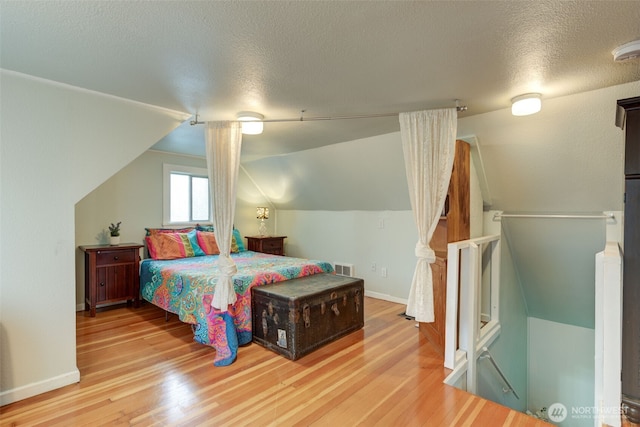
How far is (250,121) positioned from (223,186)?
64cm

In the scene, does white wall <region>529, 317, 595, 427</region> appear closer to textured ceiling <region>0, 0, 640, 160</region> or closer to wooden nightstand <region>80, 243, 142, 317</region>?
textured ceiling <region>0, 0, 640, 160</region>

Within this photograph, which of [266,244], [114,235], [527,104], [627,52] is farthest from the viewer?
[266,244]

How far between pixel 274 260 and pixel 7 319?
244cm

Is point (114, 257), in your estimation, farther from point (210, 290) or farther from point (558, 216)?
point (558, 216)

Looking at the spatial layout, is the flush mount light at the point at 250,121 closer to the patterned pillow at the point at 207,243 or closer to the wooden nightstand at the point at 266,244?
the patterned pillow at the point at 207,243

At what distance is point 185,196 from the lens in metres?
4.87

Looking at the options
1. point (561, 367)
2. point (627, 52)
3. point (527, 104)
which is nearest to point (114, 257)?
point (527, 104)

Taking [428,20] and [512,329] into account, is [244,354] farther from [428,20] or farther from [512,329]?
[512,329]

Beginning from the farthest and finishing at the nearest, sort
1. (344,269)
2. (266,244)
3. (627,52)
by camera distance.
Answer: (266,244) → (344,269) → (627,52)

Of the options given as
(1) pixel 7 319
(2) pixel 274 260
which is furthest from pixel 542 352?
(1) pixel 7 319

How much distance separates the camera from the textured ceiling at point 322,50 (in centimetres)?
134

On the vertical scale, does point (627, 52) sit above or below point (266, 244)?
→ above

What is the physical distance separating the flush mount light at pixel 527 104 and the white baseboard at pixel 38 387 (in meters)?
3.76

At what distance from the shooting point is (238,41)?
1.57 meters
